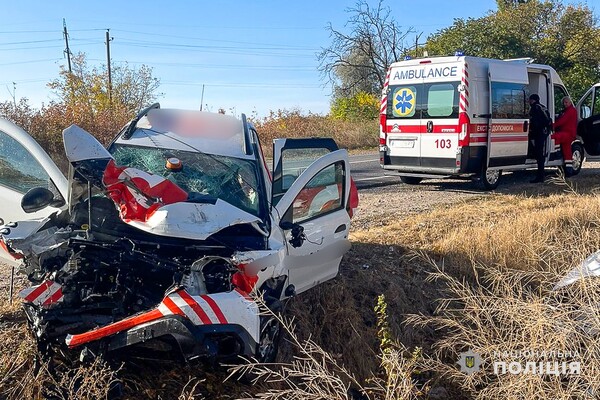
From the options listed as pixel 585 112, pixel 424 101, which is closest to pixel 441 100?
pixel 424 101

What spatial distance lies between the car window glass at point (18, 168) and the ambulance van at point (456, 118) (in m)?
8.23

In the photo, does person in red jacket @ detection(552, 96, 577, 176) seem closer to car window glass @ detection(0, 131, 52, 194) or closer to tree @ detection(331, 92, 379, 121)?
car window glass @ detection(0, 131, 52, 194)

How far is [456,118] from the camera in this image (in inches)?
445

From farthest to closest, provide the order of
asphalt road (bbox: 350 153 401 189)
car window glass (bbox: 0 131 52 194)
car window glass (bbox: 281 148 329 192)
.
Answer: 1. asphalt road (bbox: 350 153 401 189)
2. car window glass (bbox: 281 148 329 192)
3. car window glass (bbox: 0 131 52 194)

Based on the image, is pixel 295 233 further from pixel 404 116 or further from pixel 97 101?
pixel 97 101

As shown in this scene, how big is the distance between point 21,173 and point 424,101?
8.45 metres

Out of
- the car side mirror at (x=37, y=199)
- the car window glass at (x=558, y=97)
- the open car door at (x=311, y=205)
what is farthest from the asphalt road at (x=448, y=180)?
the car side mirror at (x=37, y=199)

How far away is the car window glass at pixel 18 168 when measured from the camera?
493cm

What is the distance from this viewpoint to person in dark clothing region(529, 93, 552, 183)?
12.6 meters

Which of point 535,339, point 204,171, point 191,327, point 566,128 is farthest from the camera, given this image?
point 566,128

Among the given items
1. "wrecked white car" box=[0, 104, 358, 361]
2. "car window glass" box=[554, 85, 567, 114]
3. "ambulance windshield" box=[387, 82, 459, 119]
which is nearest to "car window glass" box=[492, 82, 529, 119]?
"ambulance windshield" box=[387, 82, 459, 119]

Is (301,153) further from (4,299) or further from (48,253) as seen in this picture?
(4,299)

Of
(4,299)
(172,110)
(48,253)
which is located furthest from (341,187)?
(4,299)

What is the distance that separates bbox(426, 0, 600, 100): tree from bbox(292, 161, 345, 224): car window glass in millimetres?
25075
